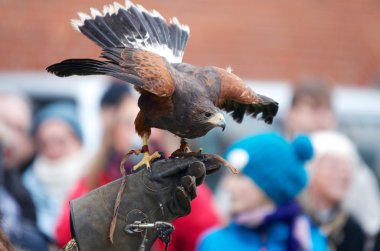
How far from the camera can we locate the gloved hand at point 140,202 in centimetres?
335

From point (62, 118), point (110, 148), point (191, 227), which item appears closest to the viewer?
point (191, 227)

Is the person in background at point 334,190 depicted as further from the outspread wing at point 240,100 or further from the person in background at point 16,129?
the person in background at point 16,129

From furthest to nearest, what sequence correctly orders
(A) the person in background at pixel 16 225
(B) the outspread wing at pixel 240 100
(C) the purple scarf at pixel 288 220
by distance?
1. (C) the purple scarf at pixel 288 220
2. (A) the person in background at pixel 16 225
3. (B) the outspread wing at pixel 240 100

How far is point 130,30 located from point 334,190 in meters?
2.39

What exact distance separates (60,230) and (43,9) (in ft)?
19.4

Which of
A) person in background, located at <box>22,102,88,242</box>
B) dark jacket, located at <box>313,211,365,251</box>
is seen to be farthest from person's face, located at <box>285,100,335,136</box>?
person in background, located at <box>22,102,88,242</box>

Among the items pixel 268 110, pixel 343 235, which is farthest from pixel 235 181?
pixel 268 110

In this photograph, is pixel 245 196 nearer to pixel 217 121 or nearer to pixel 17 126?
pixel 217 121

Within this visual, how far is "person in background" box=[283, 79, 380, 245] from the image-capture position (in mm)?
6509

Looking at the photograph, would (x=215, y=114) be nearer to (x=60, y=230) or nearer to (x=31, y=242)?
(x=31, y=242)

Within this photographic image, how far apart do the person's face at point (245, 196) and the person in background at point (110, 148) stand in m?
0.62

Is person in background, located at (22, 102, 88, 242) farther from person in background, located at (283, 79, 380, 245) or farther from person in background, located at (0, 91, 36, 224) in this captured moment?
person in background, located at (283, 79, 380, 245)

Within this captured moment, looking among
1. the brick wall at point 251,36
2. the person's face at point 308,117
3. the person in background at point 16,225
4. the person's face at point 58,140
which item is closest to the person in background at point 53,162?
the person's face at point 58,140

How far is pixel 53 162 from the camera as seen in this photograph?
7.16 metres
